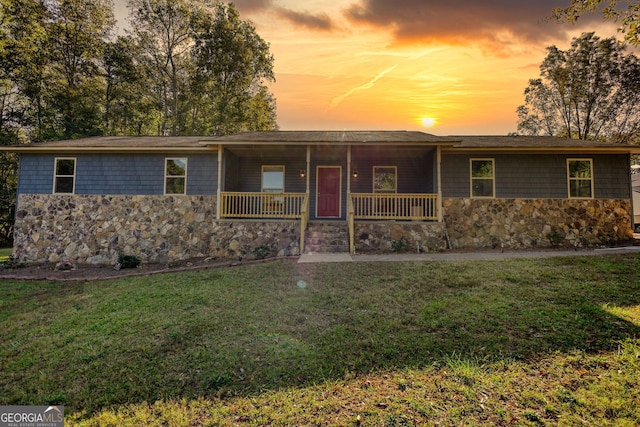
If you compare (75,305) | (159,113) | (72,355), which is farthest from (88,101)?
(72,355)

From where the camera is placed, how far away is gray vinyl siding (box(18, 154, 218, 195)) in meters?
10.4

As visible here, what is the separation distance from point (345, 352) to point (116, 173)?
1104 cm

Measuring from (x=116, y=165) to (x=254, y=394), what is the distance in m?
11.0

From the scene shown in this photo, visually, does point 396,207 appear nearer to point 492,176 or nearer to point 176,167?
point 492,176

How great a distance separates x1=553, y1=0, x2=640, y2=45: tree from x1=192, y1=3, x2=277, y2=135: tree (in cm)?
1833

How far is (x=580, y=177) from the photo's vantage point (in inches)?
393

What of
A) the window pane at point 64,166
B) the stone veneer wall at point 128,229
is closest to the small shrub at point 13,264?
the stone veneer wall at point 128,229

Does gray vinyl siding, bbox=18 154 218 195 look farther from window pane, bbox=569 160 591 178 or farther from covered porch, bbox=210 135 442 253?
window pane, bbox=569 160 591 178

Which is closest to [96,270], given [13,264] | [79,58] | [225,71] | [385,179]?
[13,264]

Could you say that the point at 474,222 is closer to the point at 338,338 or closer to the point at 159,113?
the point at 338,338

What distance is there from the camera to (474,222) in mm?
9945

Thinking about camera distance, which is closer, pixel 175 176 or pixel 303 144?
pixel 303 144

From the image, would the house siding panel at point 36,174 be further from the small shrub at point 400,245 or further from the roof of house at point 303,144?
the small shrub at point 400,245

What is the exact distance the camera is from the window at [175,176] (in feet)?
34.3
